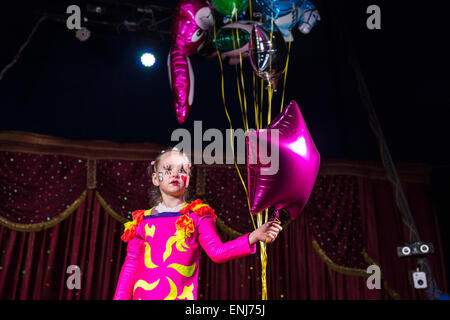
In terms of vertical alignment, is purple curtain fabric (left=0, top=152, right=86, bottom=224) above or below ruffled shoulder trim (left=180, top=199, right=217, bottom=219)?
Answer: above

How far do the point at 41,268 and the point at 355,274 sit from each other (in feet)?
9.60

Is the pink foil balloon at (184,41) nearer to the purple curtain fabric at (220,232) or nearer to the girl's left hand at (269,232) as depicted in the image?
the girl's left hand at (269,232)

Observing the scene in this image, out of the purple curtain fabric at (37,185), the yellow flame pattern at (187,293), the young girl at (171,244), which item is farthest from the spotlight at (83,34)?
the yellow flame pattern at (187,293)

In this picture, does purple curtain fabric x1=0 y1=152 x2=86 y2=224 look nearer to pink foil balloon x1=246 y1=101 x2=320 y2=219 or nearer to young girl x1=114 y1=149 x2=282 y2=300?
young girl x1=114 y1=149 x2=282 y2=300

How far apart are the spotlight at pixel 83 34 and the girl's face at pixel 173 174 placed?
2.27 meters

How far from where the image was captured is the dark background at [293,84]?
10.9ft

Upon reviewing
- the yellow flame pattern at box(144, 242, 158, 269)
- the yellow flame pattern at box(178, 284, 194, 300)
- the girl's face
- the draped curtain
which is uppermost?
the draped curtain

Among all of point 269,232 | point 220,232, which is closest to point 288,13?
point 269,232

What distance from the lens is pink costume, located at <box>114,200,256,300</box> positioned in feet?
4.52

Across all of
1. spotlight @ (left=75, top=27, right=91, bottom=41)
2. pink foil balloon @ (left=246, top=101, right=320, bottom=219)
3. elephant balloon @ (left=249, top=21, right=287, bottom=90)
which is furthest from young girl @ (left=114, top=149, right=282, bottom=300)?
spotlight @ (left=75, top=27, right=91, bottom=41)

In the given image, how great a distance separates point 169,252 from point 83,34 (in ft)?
8.71

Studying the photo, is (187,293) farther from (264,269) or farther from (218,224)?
(218,224)

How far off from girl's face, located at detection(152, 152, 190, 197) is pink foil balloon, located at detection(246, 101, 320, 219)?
0.46 m
